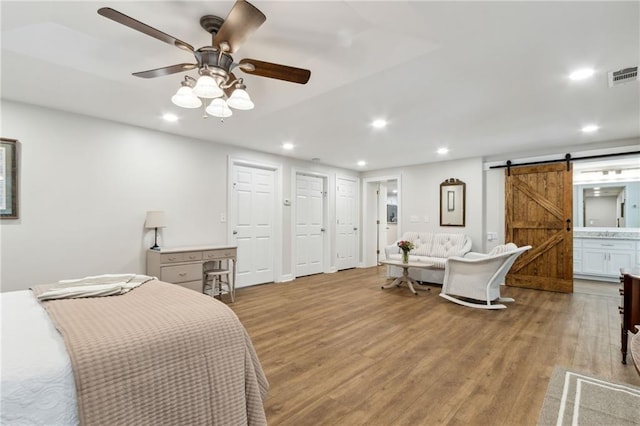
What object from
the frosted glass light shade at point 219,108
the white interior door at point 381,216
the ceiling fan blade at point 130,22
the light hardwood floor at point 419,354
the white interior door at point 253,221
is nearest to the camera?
Answer: the ceiling fan blade at point 130,22

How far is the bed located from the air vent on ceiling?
10.9 feet

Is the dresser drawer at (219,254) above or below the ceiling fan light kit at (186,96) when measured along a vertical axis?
below

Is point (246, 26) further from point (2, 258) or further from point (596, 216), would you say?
point (596, 216)

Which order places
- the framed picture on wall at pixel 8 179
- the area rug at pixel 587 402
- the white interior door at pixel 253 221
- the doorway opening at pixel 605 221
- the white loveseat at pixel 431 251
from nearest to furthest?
the area rug at pixel 587 402
the framed picture on wall at pixel 8 179
the white interior door at pixel 253 221
the white loveseat at pixel 431 251
the doorway opening at pixel 605 221

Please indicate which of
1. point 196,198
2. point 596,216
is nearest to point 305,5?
point 196,198

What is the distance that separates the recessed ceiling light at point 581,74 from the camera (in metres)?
2.31

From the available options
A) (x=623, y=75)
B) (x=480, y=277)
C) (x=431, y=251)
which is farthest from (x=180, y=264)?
(x=623, y=75)

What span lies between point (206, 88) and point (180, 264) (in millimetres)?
2527

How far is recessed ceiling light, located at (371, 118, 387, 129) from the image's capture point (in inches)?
139

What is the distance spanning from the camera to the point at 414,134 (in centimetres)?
407

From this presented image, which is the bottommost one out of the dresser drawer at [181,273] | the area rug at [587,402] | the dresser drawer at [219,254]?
the area rug at [587,402]

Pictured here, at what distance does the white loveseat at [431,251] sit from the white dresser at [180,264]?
3.24 meters

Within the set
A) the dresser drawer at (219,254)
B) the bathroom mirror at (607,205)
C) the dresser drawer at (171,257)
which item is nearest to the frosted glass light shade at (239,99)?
the dresser drawer at (171,257)

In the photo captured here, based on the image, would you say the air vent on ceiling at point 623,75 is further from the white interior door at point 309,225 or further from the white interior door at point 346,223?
the white interior door at point 346,223
